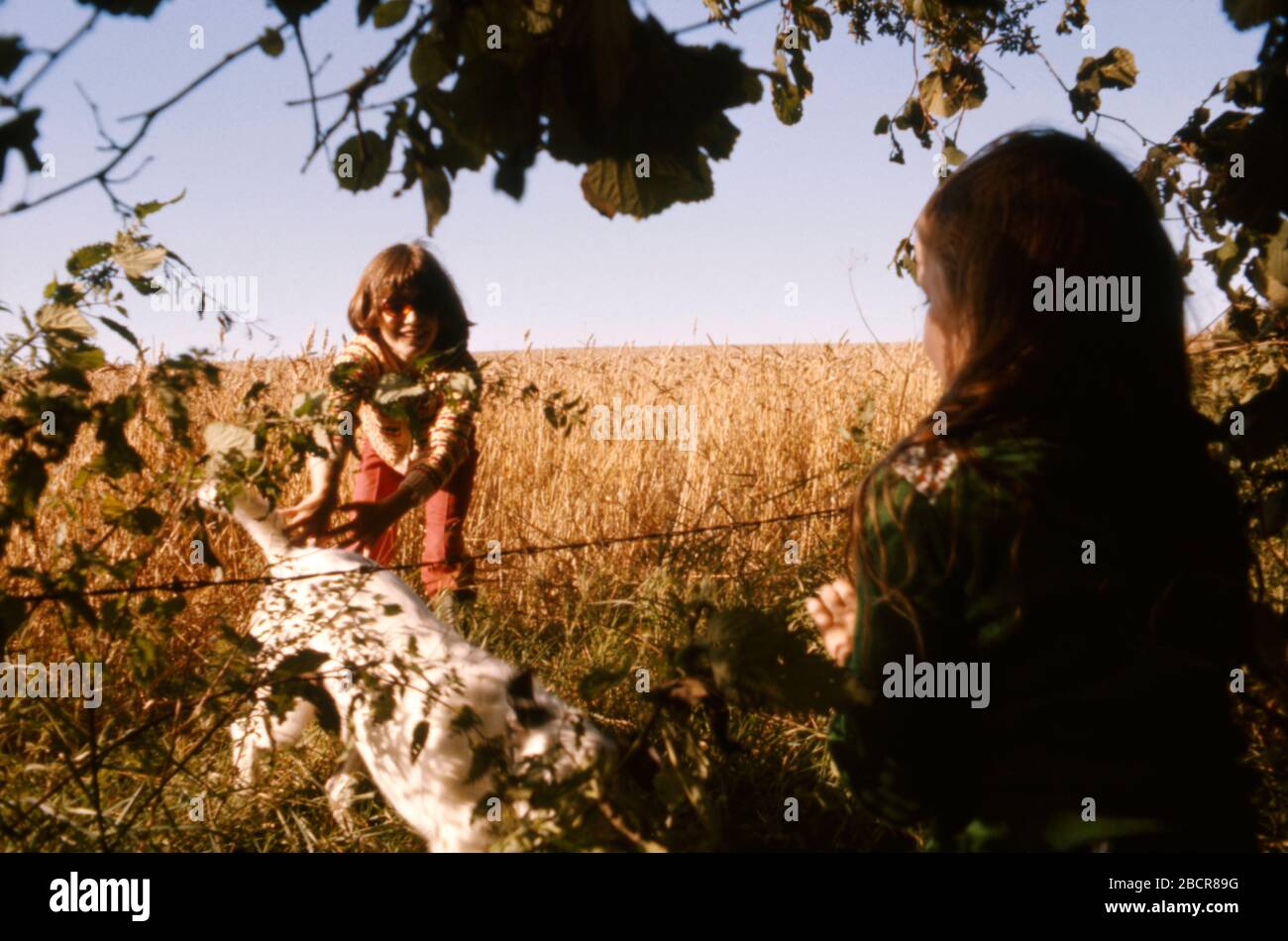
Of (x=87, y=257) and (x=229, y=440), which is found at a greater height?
(x=87, y=257)

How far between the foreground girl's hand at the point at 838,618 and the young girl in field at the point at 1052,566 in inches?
4.9

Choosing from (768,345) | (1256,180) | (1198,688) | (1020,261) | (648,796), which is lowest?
(648,796)

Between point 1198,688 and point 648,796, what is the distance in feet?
2.18

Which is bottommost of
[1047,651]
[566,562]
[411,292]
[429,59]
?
[1047,651]

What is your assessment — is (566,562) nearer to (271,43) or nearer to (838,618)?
(838,618)

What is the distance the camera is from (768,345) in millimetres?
5848

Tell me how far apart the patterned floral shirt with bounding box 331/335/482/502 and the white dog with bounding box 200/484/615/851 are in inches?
12.0

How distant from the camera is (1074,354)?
109 cm

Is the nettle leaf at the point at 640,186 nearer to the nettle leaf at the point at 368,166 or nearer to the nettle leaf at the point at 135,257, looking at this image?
the nettle leaf at the point at 368,166

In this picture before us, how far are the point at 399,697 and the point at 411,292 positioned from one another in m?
1.85

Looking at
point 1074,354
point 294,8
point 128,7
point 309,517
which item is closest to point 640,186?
point 294,8

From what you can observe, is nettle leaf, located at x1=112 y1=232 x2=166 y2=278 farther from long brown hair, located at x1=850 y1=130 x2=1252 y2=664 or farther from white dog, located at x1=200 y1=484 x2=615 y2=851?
long brown hair, located at x1=850 y1=130 x2=1252 y2=664

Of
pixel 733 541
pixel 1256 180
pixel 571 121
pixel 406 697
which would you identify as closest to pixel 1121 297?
pixel 1256 180
